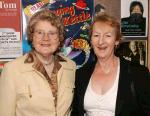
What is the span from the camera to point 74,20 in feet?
8.28

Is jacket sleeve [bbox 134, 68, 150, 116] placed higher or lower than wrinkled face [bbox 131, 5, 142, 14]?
lower

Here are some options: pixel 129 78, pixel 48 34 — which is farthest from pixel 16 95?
pixel 129 78

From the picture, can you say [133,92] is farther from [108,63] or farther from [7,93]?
[7,93]

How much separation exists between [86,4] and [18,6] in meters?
0.55

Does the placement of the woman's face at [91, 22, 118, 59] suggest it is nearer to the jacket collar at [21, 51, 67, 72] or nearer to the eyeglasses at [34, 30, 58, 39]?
the eyeglasses at [34, 30, 58, 39]

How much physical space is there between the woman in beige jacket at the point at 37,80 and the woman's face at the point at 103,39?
234mm

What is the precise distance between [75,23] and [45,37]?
636 millimetres

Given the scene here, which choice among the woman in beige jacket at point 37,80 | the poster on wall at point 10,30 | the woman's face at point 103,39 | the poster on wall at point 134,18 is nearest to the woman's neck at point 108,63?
the woman's face at point 103,39

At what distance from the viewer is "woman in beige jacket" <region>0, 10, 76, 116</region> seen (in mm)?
A: 1939

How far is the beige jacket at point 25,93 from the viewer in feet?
6.33

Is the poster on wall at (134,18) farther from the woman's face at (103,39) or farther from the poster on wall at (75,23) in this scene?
the woman's face at (103,39)

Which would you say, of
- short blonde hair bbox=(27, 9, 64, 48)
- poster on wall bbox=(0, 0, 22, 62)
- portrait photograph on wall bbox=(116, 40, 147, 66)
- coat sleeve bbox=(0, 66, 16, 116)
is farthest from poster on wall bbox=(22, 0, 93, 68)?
coat sleeve bbox=(0, 66, 16, 116)

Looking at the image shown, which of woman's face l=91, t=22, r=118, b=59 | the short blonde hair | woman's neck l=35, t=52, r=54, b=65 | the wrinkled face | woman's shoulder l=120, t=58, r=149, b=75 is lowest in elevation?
woman's shoulder l=120, t=58, r=149, b=75

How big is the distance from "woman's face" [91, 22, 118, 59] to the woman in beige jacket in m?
0.23
